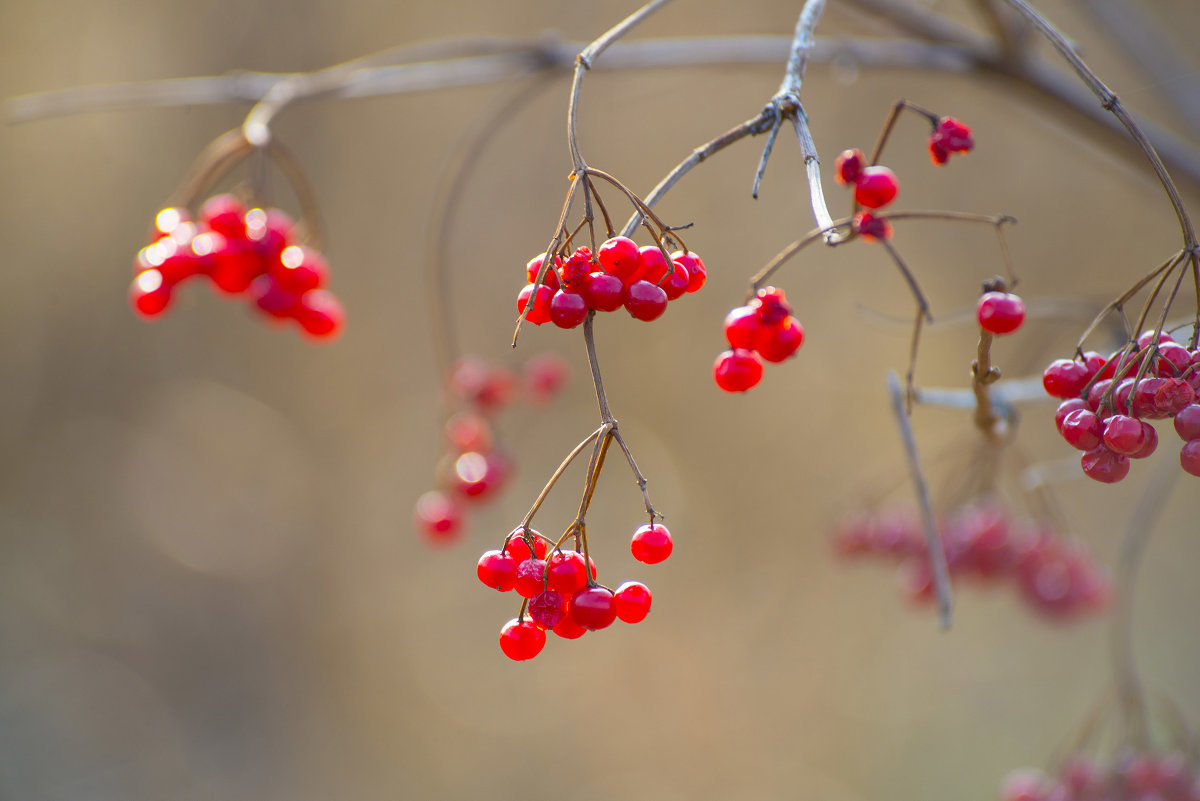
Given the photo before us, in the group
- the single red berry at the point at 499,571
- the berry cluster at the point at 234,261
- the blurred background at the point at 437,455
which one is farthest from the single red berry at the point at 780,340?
the blurred background at the point at 437,455

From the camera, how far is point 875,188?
1.88ft

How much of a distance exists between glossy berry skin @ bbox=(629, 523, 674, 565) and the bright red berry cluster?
34 centimetres

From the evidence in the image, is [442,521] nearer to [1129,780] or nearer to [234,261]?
[234,261]

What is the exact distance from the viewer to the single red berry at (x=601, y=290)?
0.50 metres

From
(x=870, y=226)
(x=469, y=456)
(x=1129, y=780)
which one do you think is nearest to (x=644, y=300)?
(x=870, y=226)

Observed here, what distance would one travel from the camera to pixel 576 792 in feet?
10.2

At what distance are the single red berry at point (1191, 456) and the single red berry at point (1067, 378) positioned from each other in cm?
7

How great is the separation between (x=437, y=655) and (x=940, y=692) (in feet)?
6.11

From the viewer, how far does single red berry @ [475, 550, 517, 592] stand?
581 millimetres

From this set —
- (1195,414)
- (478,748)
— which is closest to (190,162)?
(478,748)

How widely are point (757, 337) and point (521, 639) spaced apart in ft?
0.88

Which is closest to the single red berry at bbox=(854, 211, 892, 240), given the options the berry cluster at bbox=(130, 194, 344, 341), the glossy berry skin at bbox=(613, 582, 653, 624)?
the glossy berry skin at bbox=(613, 582, 653, 624)

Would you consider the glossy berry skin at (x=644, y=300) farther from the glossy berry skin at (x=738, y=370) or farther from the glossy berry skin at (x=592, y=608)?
the glossy berry skin at (x=592, y=608)

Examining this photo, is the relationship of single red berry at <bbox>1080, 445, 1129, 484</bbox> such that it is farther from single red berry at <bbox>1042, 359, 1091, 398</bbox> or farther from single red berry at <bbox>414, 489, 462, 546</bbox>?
single red berry at <bbox>414, 489, 462, 546</bbox>
